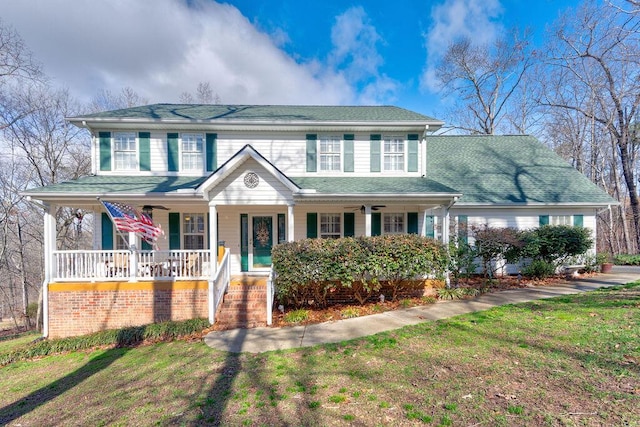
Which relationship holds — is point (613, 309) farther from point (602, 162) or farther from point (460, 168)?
point (602, 162)

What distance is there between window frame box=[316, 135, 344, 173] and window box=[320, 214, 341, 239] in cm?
172

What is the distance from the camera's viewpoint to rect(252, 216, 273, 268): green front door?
34.8 ft

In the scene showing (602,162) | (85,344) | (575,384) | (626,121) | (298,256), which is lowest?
(85,344)

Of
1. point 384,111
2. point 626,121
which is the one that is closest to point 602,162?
point 626,121

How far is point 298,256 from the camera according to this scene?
728cm

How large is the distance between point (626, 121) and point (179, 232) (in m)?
24.2

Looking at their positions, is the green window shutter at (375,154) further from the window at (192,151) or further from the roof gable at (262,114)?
the window at (192,151)

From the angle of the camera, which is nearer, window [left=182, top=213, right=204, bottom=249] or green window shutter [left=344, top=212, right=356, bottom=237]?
window [left=182, top=213, right=204, bottom=249]

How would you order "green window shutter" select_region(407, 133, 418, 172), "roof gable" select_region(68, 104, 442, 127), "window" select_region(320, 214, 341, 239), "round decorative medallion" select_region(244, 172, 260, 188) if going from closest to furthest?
1. "round decorative medallion" select_region(244, 172, 260, 188)
2. "roof gable" select_region(68, 104, 442, 127)
3. "window" select_region(320, 214, 341, 239)
4. "green window shutter" select_region(407, 133, 418, 172)

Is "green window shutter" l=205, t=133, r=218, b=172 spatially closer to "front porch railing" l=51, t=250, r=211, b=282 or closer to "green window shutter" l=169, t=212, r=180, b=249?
"green window shutter" l=169, t=212, r=180, b=249

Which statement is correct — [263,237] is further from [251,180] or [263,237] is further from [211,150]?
[211,150]

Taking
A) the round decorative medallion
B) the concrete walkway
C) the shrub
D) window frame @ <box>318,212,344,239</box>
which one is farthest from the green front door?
the shrub

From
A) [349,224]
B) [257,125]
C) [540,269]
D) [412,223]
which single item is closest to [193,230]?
[257,125]

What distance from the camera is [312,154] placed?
35.2 feet
